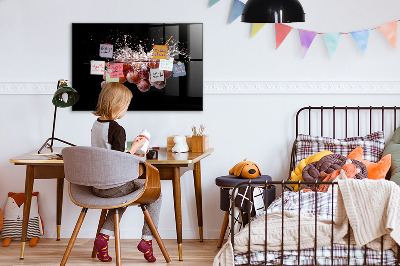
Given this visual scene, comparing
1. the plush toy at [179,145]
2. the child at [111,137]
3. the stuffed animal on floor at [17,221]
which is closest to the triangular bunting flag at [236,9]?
the plush toy at [179,145]

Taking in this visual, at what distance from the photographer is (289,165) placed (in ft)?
14.8

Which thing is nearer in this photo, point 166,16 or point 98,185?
point 98,185

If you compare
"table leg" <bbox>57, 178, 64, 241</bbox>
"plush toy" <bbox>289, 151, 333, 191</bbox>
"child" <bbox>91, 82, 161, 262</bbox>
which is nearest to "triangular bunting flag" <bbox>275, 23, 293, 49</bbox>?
"plush toy" <bbox>289, 151, 333, 191</bbox>

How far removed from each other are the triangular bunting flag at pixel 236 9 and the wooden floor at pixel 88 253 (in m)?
1.61

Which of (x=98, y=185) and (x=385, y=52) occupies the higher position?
(x=385, y=52)

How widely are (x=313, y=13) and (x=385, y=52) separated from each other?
58 centimetres

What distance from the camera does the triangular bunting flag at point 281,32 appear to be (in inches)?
174

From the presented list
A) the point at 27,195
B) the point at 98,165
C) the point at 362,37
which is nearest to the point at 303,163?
the point at 362,37

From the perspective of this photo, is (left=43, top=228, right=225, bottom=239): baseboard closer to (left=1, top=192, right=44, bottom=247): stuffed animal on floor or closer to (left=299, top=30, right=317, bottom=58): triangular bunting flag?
(left=1, top=192, right=44, bottom=247): stuffed animal on floor

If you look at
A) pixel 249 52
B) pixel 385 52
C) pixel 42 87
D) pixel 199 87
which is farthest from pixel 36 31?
pixel 385 52

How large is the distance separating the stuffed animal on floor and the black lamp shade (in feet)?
7.30

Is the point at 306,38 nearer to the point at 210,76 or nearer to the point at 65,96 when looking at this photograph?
the point at 210,76

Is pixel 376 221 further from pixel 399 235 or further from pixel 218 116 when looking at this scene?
pixel 218 116

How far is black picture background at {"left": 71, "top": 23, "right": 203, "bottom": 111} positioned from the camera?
4.48m
